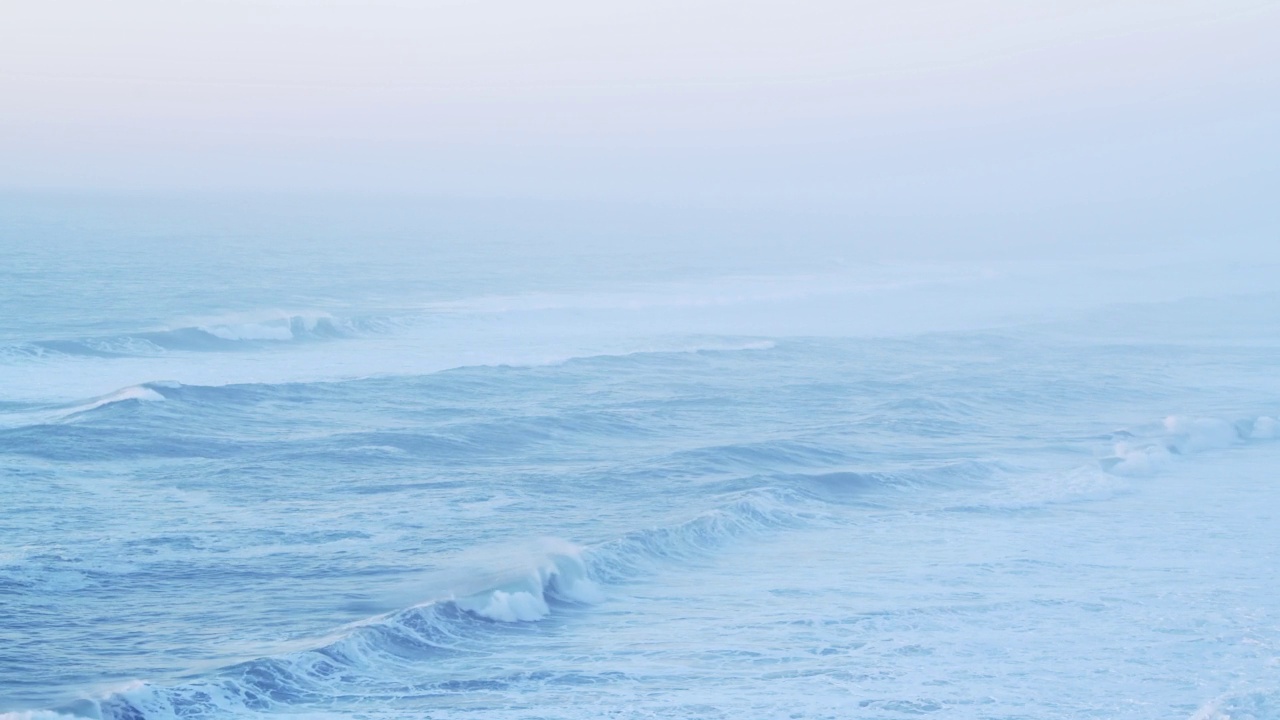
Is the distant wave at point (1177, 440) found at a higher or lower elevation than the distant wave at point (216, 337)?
lower

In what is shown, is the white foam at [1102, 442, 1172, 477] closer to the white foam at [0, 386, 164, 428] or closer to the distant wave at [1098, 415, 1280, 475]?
the distant wave at [1098, 415, 1280, 475]

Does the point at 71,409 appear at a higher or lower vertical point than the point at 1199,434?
higher

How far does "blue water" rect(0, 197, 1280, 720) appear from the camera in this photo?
10023 millimetres

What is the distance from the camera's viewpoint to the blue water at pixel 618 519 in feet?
32.9

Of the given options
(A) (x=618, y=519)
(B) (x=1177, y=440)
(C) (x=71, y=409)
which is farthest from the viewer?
(B) (x=1177, y=440)

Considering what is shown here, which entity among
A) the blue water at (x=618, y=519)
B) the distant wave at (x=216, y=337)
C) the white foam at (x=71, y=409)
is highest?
the distant wave at (x=216, y=337)

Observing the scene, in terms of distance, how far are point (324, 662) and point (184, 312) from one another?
78.2 feet

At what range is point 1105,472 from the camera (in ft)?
59.1

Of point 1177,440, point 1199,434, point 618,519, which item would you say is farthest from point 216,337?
point 1199,434

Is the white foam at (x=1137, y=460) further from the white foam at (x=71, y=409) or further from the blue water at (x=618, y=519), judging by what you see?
the white foam at (x=71, y=409)

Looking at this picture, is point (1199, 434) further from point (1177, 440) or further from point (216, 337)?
point (216, 337)

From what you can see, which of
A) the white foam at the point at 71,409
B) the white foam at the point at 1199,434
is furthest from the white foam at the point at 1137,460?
the white foam at the point at 71,409

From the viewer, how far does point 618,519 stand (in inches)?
577

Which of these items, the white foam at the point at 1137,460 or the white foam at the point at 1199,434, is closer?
the white foam at the point at 1137,460
